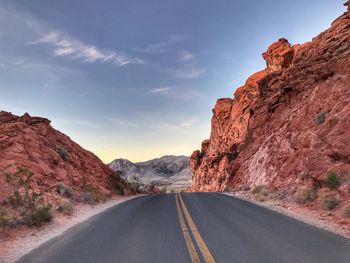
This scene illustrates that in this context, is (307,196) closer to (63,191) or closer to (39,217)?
(39,217)

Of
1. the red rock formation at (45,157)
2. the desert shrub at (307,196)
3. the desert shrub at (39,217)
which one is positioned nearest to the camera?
the desert shrub at (39,217)

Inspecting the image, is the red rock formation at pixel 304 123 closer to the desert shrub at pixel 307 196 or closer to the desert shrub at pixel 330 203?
the desert shrub at pixel 330 203

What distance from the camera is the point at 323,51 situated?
99.8ft

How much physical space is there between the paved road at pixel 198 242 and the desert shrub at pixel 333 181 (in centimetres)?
447

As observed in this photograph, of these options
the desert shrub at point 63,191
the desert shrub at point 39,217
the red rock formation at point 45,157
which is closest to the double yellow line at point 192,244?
the desert shrub at point 39,217

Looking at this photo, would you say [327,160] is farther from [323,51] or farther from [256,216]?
[323,51]

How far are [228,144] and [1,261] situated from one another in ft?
203

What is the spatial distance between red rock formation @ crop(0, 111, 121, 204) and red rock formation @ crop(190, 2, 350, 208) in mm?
13594

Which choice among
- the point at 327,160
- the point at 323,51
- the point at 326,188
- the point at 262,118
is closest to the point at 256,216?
the point at 326,188

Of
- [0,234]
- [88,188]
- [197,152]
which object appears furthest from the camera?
[197,152]

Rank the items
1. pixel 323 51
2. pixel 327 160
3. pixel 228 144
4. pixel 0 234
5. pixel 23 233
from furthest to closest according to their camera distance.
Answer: pixel 228 144, pixel 323 51, pixel 327 160, pixel 23 233, pixel 0 234

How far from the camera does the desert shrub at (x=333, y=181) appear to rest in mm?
14586

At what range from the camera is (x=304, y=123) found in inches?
993

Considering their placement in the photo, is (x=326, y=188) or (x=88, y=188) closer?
(x=326, y=188)
